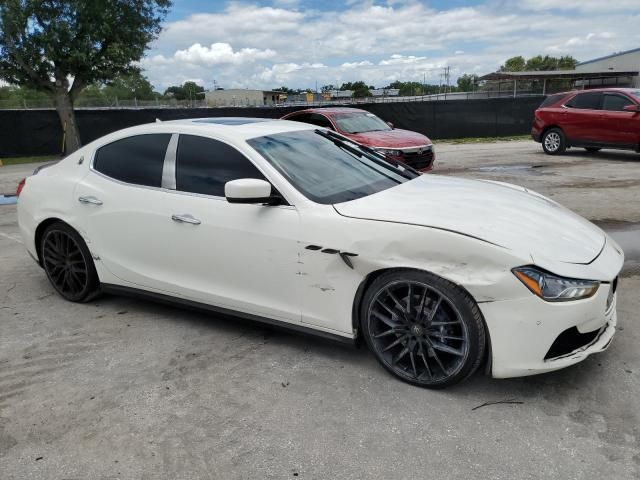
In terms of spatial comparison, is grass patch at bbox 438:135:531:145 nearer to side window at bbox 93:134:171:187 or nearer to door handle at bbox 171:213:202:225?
side window at bbox 93:134:171:187

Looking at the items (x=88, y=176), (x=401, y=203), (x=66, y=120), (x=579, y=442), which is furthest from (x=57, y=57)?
(x=579, y=442)

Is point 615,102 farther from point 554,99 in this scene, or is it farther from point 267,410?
point 267,410

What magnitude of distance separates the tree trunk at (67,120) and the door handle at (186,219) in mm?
18831

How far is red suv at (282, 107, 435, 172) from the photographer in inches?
398

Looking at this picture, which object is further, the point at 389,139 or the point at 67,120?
the point at 67,120

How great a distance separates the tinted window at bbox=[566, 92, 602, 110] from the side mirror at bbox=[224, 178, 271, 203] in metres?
12.3

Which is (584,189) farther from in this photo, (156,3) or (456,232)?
(156,3)

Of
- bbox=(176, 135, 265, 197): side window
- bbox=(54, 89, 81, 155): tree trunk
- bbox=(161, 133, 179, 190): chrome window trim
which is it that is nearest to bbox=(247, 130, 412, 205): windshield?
bbox=(176, 135, 265, 197): side window

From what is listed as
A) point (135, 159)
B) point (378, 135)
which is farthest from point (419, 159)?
point (135, 159)

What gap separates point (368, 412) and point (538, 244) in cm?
128

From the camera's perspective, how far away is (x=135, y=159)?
162 inches

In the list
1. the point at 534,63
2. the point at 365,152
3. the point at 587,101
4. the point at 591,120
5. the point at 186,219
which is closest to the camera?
the point at 186,219

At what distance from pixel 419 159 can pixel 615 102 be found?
573 cm

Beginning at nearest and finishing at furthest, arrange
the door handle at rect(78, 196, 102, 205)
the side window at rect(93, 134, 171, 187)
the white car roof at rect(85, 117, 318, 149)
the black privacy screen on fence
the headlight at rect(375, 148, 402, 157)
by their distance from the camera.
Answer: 1. the white car roof at rect(85, 117, 318, 149)
2. the side window at rect(93, 134, 171, 187)
3. the door handle at rect(78, 196, 102, 205)
4. the headlight at rect(375, 148, 402, 157)
5. the black privacy screen on fence
